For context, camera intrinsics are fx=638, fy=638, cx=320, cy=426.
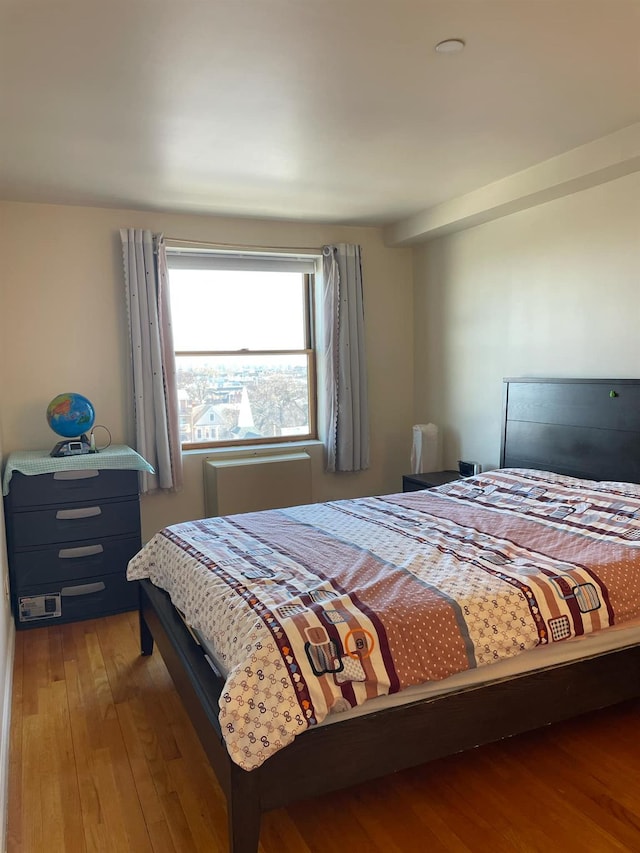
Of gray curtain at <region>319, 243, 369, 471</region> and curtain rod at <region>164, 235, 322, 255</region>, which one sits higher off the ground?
curtain rod at <region>164, 235, 322, 255</region>

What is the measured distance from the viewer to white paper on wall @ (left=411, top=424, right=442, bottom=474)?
14.7ft

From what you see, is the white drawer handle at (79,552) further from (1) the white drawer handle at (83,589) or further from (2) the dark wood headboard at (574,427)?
(2) the dark wood headboard at (574,427)

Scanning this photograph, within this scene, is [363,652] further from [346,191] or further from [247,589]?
[346,191]

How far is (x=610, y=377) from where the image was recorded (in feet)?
10.6

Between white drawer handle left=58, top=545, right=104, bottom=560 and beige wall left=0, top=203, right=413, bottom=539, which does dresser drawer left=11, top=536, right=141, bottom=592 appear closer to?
white drawer handle left=58, top=545, right=104, bottom=560

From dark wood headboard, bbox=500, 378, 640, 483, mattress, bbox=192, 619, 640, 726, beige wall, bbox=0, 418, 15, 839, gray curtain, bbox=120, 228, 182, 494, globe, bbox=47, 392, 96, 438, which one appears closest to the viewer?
mattress, bbox=192, 619, 640, 726

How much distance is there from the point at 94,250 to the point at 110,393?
0.88 m

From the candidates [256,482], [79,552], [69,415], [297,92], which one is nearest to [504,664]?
[297,92]

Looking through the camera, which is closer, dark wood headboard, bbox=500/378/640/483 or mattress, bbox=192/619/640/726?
mattress, bbox=192/619/640/726

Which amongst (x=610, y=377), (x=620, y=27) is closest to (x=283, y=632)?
(x=620, y=27)

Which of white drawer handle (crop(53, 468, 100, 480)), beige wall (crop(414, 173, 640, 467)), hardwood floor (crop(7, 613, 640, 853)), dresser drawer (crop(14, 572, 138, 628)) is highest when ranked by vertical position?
beige wall (crop(414, 173, 640, 467))

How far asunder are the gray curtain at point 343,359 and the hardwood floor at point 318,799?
240cm

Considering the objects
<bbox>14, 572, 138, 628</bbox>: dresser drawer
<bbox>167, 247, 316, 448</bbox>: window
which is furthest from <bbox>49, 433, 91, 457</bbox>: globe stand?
<bbox>167, 247, 316, 448</bbox>: window

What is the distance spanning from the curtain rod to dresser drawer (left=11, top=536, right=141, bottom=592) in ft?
6.17
